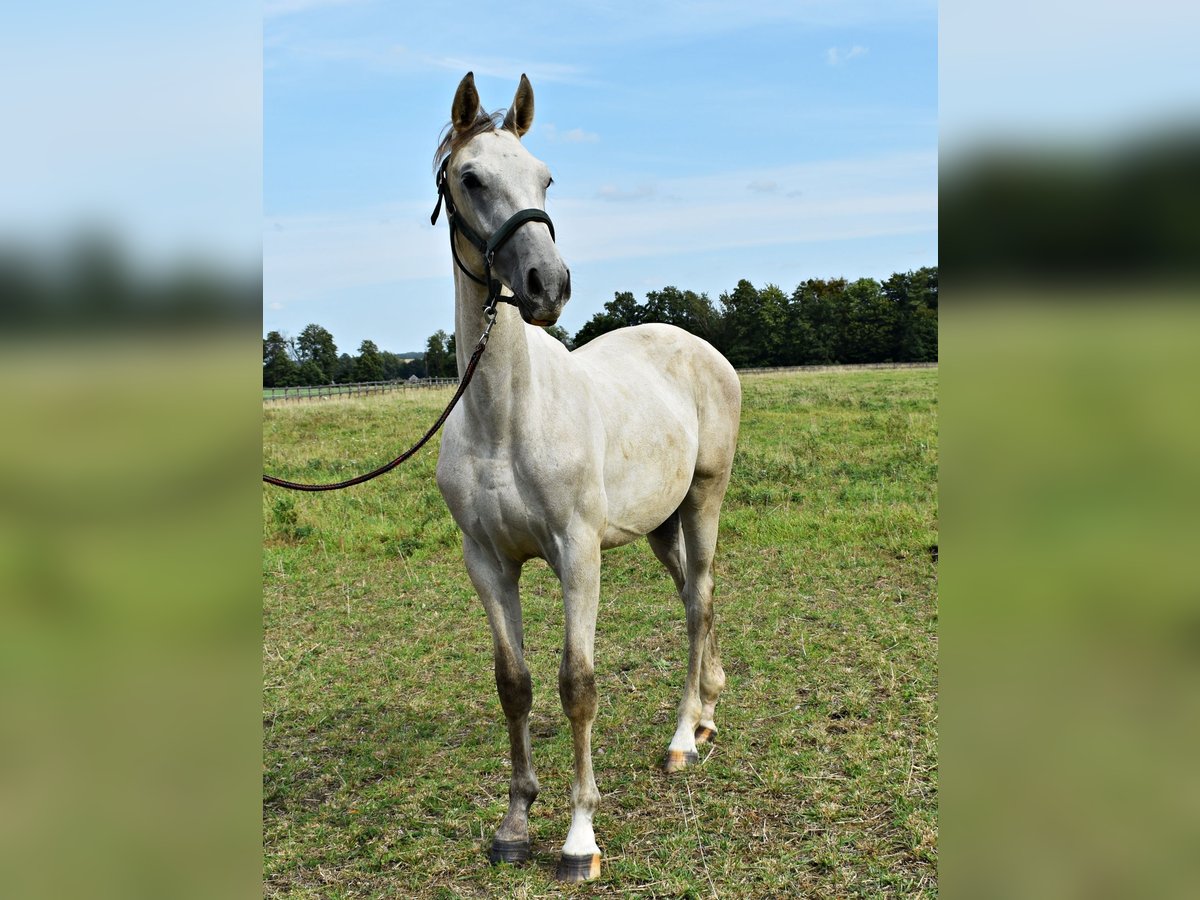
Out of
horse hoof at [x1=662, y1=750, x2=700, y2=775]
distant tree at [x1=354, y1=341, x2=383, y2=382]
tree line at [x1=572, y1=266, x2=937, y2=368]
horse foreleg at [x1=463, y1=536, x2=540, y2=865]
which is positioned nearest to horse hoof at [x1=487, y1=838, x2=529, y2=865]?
horse foreleg at [x1=463, y1=536, x2=540, y2=865]

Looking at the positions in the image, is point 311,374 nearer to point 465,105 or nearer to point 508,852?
point 508,852

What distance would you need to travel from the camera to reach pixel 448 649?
21.0ft

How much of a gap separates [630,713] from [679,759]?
744mm

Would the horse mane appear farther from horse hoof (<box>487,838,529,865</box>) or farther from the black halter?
horse hoof (<box>487,838,529,865</box>)

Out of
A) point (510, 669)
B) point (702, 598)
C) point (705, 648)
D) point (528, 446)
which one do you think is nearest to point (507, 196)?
point (528, 446)

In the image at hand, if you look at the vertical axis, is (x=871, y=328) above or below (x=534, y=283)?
above

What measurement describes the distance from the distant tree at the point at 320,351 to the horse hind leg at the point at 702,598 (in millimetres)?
37458

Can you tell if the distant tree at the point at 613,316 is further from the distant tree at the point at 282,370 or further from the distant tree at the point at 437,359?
the distant tree at the point at 437,359

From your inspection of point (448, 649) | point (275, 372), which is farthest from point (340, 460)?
point (275, 372)

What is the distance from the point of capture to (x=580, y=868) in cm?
351

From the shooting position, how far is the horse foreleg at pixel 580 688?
3.54 m

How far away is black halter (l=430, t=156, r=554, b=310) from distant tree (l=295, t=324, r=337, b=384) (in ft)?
126
